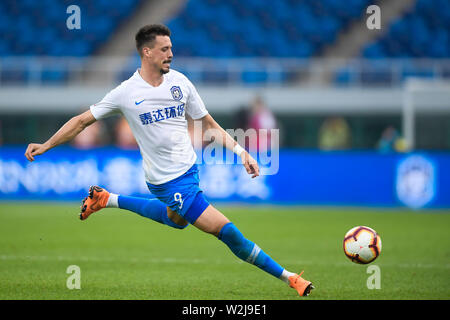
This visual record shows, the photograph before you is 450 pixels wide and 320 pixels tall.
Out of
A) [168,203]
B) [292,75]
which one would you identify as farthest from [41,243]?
[292,75]

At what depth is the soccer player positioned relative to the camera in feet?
19.6

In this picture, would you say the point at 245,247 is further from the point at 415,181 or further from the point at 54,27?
the point at 54,27

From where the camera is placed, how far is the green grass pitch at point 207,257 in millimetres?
6238

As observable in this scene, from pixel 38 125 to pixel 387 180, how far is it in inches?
454

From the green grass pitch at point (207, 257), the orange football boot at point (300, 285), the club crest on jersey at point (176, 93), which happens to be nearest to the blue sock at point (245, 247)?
the orange football boot at point (300, 285)

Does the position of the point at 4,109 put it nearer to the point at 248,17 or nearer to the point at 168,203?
the point at 248,17

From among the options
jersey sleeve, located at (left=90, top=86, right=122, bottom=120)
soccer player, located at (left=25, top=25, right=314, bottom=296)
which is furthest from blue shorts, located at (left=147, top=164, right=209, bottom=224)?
jersey sleeve, located at (left=90, top=86, right=122, bottom=120)

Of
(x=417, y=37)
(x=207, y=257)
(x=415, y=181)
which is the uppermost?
(x=417, y=37)

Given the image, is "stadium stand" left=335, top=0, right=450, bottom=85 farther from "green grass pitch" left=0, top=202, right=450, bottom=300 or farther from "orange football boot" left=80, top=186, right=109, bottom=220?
"orange football boot" left=80, top=186, right=109, bottom=220

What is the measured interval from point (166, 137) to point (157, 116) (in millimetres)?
202

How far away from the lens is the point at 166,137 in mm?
6082

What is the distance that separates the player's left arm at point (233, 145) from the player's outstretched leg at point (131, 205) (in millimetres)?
933

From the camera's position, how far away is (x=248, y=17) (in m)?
24.0

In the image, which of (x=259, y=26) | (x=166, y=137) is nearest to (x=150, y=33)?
(x=166, y=137)
